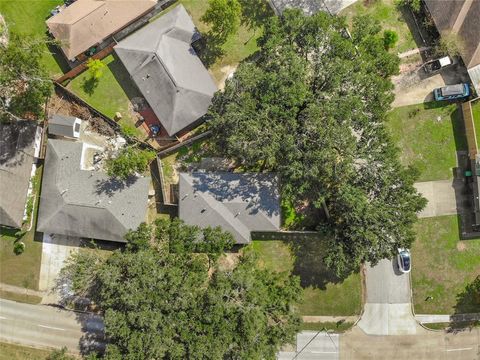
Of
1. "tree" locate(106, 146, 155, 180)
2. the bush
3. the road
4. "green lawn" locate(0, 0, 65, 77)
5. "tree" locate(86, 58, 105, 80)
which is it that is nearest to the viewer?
"tree" locate(106, 146, 155, 180)

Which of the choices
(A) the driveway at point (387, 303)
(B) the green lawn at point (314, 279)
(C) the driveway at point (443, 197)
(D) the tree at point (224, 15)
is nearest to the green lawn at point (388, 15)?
(D) the tree at point (224, 15)

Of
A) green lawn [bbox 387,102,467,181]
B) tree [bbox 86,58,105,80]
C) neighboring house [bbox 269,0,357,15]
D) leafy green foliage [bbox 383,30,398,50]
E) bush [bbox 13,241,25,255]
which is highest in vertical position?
neighboring house [bbox 269,0,357,15]

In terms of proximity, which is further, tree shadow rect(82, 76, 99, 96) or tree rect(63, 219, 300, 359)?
tree shadow rect(82, 76, 99, 96)

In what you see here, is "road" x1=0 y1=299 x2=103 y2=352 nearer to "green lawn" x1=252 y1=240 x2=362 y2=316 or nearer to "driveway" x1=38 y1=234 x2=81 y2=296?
"driveway" x1=38 y1=234 x2=81 y2=296

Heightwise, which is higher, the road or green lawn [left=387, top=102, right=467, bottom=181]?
green lawn [left=387, top=102, right=467, bottom=181]

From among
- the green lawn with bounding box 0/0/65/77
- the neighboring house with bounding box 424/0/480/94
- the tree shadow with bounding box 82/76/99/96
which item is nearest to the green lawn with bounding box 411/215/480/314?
the neighboring house with bounding box 424/0/480/94

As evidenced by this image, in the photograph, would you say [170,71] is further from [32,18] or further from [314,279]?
[314,279]
